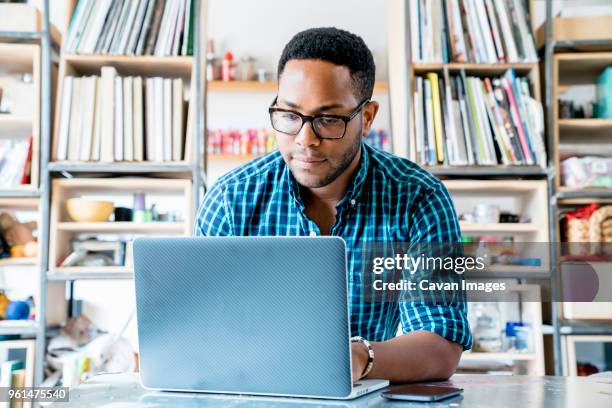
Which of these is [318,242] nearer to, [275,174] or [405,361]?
[405,361]

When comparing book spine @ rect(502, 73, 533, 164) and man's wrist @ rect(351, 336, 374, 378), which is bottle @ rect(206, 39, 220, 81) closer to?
book spine @ rect(502, 73, 533, 164)

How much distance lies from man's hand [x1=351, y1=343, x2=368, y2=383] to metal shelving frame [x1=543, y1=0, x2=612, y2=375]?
4.64ft

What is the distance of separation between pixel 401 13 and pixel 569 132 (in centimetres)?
77

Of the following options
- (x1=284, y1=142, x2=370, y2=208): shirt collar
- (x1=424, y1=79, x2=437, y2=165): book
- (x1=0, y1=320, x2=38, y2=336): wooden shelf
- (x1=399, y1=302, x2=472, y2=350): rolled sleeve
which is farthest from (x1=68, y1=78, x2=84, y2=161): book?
(x1=399, y1=302, x2=472, y2=350): rolled sleeve

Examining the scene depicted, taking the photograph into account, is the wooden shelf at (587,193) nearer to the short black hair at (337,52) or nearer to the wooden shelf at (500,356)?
the wooden shelf at (500,356)

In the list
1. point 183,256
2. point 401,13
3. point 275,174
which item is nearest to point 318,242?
point 183,256

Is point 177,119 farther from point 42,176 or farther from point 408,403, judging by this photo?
point 408,403

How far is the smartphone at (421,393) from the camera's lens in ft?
2.59

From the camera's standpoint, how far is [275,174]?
1360 mm

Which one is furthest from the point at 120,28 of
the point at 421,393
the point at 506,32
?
the point at 421,393

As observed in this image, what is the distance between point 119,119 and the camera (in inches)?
84.4

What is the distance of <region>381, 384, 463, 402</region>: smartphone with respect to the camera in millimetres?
789

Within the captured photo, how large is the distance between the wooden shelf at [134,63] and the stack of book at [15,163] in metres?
0.32

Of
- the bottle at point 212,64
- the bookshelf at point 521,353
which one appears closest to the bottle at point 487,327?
the bookshelf at point 521,353
